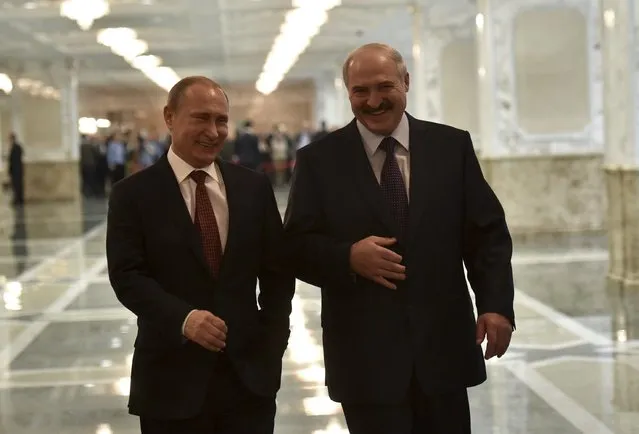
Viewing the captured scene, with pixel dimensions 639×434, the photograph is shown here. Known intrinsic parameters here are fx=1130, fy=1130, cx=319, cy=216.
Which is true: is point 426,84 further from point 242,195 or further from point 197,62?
point 242,195

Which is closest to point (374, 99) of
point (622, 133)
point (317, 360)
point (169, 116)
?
point (169, 116)

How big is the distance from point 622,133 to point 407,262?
7.03m

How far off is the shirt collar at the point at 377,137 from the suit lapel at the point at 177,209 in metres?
0.55

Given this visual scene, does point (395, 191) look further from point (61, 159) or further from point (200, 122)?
point (61, 159)

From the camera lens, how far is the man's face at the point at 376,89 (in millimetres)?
3037

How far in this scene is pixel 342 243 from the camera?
3.09 m

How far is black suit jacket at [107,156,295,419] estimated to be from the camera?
9.77 feet

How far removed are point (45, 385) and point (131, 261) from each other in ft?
12.3

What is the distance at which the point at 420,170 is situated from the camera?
3.15 metres

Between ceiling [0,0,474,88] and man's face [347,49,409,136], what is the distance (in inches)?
516

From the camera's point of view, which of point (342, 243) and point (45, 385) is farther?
point (45, 385)

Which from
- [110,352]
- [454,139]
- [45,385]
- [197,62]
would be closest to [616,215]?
[110,352]

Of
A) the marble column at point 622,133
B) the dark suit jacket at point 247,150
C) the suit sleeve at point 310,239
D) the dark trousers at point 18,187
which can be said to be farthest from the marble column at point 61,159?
the suit sleeve at point 310,239

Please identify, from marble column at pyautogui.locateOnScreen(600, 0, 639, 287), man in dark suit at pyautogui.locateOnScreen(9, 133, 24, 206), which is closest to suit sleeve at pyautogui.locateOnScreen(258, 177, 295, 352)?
marble column at pyautogui.locateOnScreen(600, 0, 639, 287)
